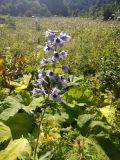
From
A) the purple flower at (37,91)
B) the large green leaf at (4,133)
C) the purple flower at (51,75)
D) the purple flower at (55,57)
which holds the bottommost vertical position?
the large green leaf at (4,133)

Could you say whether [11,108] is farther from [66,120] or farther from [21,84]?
[21,84]

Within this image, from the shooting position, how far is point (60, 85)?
11.8 ft

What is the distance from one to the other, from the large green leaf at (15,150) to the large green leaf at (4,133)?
101mm

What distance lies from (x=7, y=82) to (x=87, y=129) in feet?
8.22

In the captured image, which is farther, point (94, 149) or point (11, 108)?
point (11, 108)

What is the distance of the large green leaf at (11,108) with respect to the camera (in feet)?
15.9

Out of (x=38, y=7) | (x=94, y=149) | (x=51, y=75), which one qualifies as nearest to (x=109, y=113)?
(x=94, y=149)

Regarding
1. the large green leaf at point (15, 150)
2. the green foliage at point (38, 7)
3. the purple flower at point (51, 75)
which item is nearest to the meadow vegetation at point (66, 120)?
the large green leaf at point (15, 150)

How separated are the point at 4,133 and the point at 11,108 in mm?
699

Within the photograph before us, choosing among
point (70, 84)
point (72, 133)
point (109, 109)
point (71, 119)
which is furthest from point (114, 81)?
point (72, 133)

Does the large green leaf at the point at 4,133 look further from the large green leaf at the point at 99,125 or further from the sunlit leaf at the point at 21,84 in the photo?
the sunlit leaf at the point at 21,84

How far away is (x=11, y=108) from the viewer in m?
5.05

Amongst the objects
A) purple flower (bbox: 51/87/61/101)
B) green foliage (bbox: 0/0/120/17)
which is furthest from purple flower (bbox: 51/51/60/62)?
green foliage (bbox: 0/0/120/17)

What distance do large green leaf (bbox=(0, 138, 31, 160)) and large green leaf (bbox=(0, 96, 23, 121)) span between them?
0.63 m
